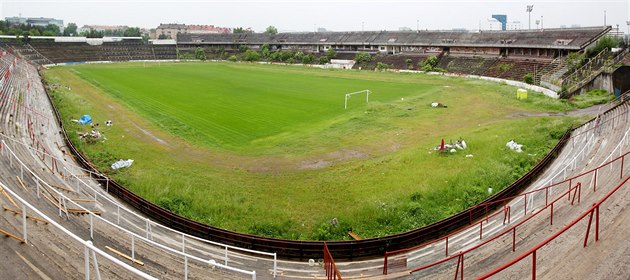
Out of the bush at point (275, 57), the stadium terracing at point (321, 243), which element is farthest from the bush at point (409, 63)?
the stadium terracing at point (321, 243)

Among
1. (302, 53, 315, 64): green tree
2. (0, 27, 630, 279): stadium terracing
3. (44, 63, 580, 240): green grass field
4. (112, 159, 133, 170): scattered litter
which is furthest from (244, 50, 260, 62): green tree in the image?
(112, 159, 133, 170): scattered litter

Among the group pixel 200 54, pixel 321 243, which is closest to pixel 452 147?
pixel 321 243

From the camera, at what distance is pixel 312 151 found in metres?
28.2

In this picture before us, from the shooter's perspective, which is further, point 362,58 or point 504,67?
point 362,58

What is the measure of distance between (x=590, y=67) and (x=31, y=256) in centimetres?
5584

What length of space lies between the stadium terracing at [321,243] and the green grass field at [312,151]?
1.30 m

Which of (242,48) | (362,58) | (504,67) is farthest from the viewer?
(242,48)

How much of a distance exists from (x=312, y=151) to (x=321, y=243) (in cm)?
1295

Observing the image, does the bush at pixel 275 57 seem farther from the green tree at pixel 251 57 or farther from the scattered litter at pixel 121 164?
the scattered litter at pixel 121 164

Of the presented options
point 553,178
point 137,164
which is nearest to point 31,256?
point 137,164

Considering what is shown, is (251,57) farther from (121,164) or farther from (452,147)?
(452,147)

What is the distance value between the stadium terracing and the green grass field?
1.30 metres

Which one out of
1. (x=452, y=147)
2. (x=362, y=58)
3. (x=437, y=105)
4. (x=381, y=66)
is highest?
(x=362, y=58)

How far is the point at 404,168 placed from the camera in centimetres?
2441
